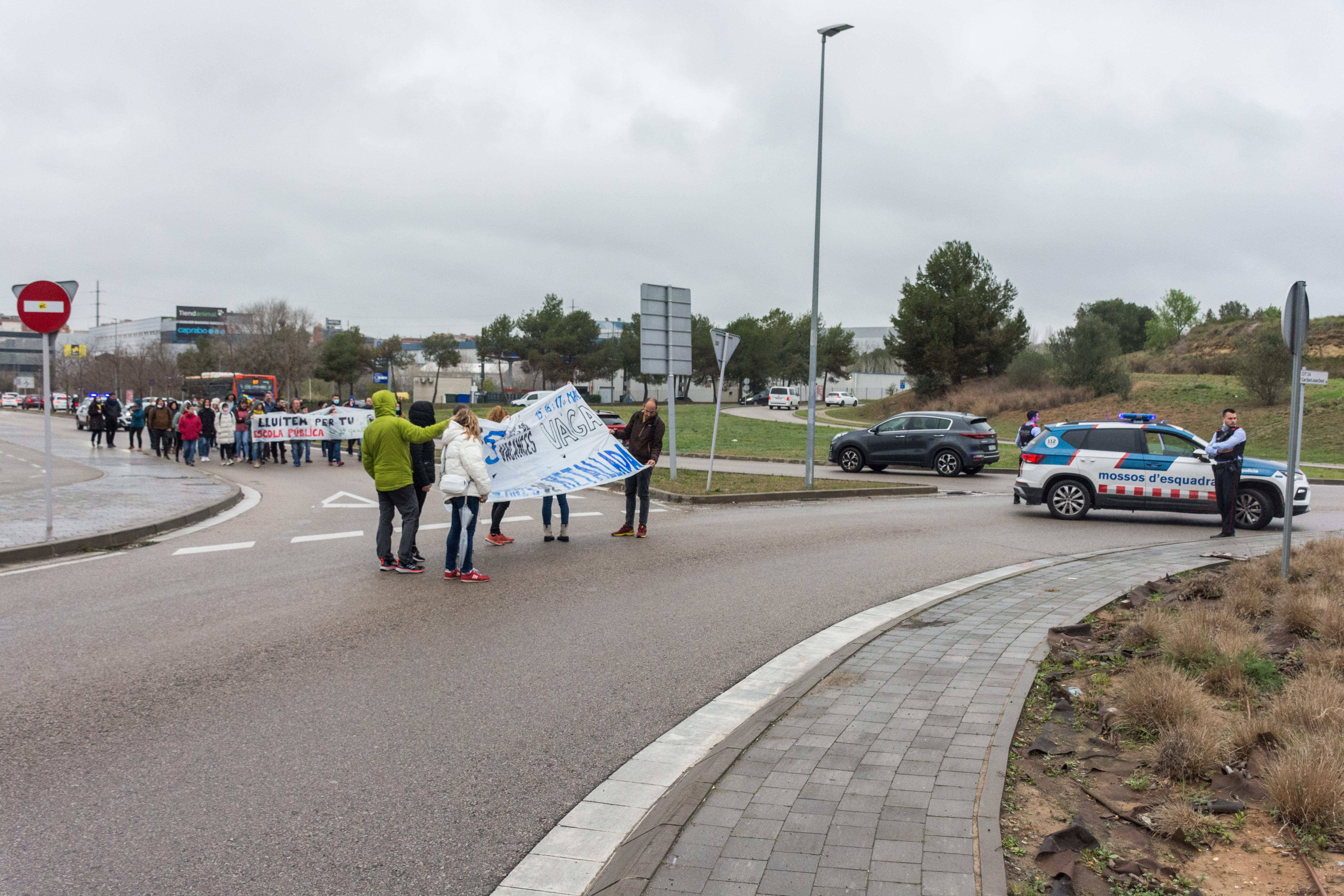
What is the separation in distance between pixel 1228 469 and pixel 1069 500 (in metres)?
2.64

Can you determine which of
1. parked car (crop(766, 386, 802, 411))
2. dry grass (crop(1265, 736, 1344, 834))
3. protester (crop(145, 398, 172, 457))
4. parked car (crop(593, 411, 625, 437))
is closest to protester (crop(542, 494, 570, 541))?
dry grass (crop(1265, 736, 1344, 834))

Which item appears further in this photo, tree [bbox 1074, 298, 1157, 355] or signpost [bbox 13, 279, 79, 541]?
tree [bbox 1074, 298, 1157, 355]

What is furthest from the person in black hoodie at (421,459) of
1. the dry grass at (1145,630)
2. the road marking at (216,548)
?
the dry grass at (1145,630)

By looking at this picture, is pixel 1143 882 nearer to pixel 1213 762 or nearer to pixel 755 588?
pixel 1213 762

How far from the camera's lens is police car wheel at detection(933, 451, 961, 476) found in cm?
2455

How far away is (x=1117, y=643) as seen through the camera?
6602 millimetres

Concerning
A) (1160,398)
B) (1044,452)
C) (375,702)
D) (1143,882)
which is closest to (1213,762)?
(1143,882)

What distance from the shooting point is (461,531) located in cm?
943

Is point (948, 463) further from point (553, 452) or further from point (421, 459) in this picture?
point (421, 459)

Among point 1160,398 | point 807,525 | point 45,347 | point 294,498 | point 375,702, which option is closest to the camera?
point 375,702

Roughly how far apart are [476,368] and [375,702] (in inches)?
4393

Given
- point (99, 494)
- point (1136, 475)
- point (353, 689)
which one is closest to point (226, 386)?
point (99, 494)

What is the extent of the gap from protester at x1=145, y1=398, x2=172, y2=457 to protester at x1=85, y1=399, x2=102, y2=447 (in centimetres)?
337

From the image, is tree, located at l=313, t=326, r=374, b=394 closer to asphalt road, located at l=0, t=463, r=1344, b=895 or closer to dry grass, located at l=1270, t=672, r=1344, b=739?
asphalt road, located at l=0, t=463, r=1344, b=895
